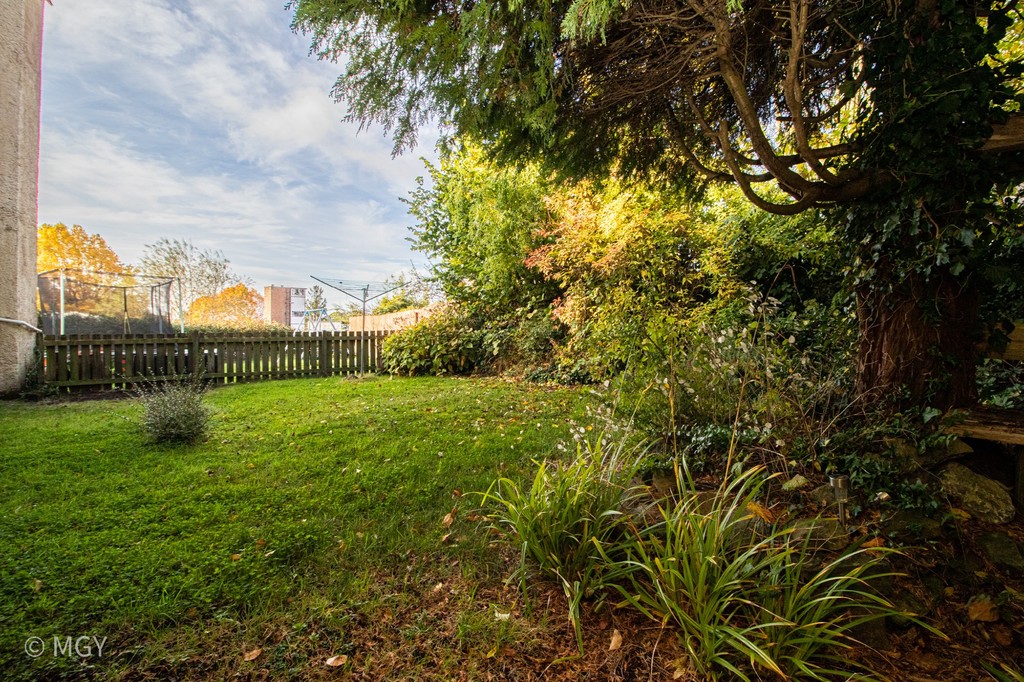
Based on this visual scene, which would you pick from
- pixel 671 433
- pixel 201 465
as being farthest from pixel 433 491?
pixel 201 465

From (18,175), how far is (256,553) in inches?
284

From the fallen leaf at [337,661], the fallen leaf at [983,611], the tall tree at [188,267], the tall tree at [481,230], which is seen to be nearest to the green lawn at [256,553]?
the fallen leaf at [337,661]

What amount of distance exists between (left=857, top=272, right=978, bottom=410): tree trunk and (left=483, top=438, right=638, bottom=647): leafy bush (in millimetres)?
1572

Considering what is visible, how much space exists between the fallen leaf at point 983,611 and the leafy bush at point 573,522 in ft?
4.37

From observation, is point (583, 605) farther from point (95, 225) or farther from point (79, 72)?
point (95, 225)

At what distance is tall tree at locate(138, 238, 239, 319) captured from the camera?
15.9 meters

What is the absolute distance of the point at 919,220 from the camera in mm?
2109

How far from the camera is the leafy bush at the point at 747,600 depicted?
4.58ft

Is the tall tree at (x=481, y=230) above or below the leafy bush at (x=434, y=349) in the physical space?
above

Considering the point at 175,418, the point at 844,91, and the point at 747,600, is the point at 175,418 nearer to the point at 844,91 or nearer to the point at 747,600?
the point at 747,600

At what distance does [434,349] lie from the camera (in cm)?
870

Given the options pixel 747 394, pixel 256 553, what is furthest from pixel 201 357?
pixel 747 394

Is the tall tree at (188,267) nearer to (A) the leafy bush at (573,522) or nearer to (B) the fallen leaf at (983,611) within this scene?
(A) the leafy bush at (573,522)
